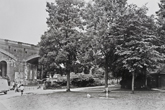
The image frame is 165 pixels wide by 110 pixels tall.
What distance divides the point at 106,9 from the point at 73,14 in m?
4.07

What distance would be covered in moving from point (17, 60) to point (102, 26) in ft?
72.1

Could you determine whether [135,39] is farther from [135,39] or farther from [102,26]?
[102,26]

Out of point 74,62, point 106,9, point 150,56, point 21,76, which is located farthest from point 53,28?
point 21,76

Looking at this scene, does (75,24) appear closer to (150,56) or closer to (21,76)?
(150,56)

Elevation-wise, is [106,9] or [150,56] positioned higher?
[106,9]

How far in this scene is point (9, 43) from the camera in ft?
130

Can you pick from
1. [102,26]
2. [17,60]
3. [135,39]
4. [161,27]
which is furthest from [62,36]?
[17,60]

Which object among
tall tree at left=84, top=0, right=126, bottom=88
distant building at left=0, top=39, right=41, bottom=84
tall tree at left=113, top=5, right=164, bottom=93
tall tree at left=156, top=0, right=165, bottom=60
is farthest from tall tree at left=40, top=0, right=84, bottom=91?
distant building at left=0, top=39, right=41, bottom=84

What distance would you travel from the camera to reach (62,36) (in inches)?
1009

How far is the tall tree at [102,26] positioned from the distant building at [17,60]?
1822cm

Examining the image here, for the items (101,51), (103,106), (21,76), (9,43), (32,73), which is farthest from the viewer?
(32,73)

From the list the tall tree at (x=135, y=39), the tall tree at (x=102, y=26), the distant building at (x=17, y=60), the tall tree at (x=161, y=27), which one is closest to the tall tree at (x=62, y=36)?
the tall tree at (x=102, y=26)

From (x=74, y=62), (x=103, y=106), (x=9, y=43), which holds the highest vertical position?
(x=9, y=43)

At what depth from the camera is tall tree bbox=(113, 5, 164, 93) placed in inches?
934
